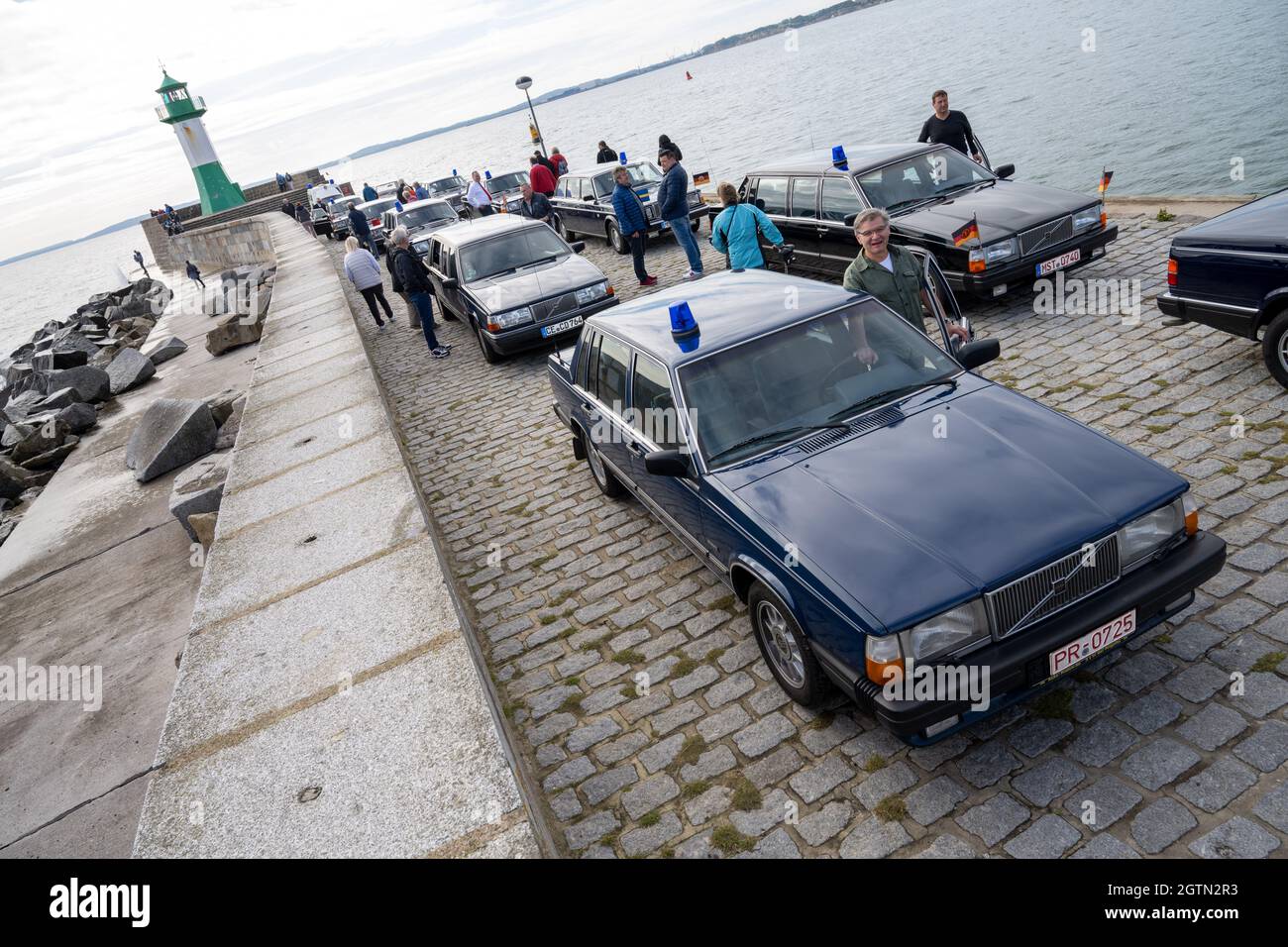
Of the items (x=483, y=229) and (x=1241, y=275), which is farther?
(x=483, y=229)

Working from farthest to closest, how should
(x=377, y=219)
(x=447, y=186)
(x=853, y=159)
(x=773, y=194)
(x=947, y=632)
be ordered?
1. (x=447, y=186)
2. (x=377, y=219)
3. (x=773, y=194)
4. (x=853, y=159)
5. (x=947, y=632)

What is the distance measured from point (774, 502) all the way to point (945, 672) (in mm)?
1200

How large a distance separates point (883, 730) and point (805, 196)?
27.5 feet

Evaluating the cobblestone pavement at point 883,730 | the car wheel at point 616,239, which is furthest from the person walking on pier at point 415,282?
the cobblestone pavement at point 883,730

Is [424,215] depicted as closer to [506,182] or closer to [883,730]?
[506,182]

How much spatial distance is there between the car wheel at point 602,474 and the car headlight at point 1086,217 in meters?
6.04

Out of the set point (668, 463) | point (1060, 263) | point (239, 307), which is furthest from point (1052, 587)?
point (239, 307)

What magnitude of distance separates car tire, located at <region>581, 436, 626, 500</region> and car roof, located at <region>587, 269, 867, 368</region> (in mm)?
1158

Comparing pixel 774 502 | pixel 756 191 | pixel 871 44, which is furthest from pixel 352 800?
pixel 871 44

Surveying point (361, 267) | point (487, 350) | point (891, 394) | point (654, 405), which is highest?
point (361, 267)

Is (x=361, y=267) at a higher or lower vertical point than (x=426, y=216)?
lower

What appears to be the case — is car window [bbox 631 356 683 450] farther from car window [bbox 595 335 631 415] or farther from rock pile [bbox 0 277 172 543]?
rock pile [bbox 0 277 172 543]

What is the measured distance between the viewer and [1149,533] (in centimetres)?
377
